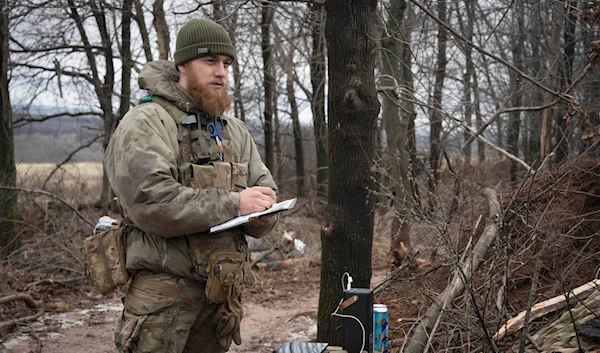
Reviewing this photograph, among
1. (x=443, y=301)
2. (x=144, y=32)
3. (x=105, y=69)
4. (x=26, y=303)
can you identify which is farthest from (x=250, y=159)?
(x=105, y=69)

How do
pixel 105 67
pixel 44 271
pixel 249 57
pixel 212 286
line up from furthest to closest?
pixel 249 57 → pixel 105 67 → pixel 44 271 → pixel 212 286

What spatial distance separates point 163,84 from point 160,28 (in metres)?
8.62

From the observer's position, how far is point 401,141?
9.64 metres

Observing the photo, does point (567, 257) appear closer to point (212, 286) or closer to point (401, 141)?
point (212, 286)

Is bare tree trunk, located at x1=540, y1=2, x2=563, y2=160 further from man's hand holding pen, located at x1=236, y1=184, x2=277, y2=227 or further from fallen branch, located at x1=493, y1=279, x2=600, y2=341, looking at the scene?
man's hand holding pen, located at x1=236, y1=184, x2=277, y2=227

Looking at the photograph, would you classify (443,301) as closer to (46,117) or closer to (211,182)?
(211,182)

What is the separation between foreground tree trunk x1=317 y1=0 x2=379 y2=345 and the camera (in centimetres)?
399

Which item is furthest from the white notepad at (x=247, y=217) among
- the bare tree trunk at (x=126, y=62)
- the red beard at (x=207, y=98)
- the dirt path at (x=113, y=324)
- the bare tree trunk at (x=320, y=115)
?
the bare tree trunk at (x=320, y=115)

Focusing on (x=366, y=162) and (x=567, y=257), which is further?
(x=567, y=257)

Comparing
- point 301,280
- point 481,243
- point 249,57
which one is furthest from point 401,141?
point 249,57

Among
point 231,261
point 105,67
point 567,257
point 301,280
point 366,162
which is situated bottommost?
point 301,280

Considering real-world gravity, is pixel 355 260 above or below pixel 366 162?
below

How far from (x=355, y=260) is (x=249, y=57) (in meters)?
11.9

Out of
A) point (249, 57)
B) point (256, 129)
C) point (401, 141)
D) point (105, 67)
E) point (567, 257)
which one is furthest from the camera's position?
point (256, 129)
